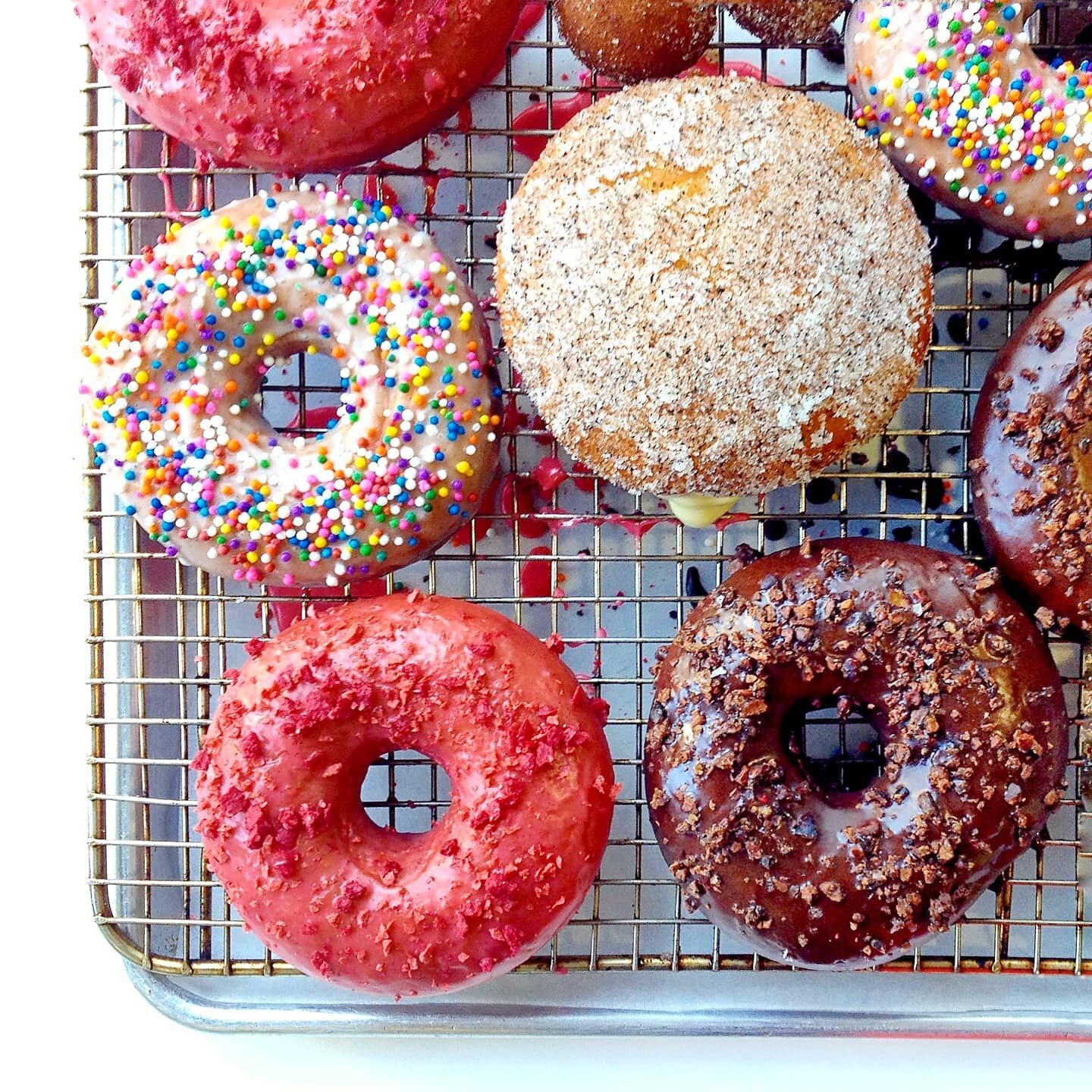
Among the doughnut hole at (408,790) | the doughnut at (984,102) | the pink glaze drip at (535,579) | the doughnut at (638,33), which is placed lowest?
the doughnut hole at (408,790)

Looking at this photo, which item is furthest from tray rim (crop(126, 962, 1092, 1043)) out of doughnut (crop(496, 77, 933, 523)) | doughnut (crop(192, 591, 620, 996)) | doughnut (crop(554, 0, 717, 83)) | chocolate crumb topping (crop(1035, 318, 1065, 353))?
doughnut (crop(554, 0, 717, 83))

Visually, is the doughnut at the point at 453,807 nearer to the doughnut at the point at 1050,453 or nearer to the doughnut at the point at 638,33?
the doughnut at the point at 1050,453

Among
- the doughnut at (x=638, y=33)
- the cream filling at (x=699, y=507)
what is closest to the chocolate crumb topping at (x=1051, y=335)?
the cream filling at (x=699, y=507)

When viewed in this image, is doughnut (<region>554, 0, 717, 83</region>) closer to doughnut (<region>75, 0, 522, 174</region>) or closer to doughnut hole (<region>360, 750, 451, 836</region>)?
doughnut (<region>75, 0, 522, 174</region>)

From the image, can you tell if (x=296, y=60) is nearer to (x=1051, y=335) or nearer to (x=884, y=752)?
(x=1051, y=335)

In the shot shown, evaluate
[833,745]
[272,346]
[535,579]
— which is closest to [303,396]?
[272,346]
